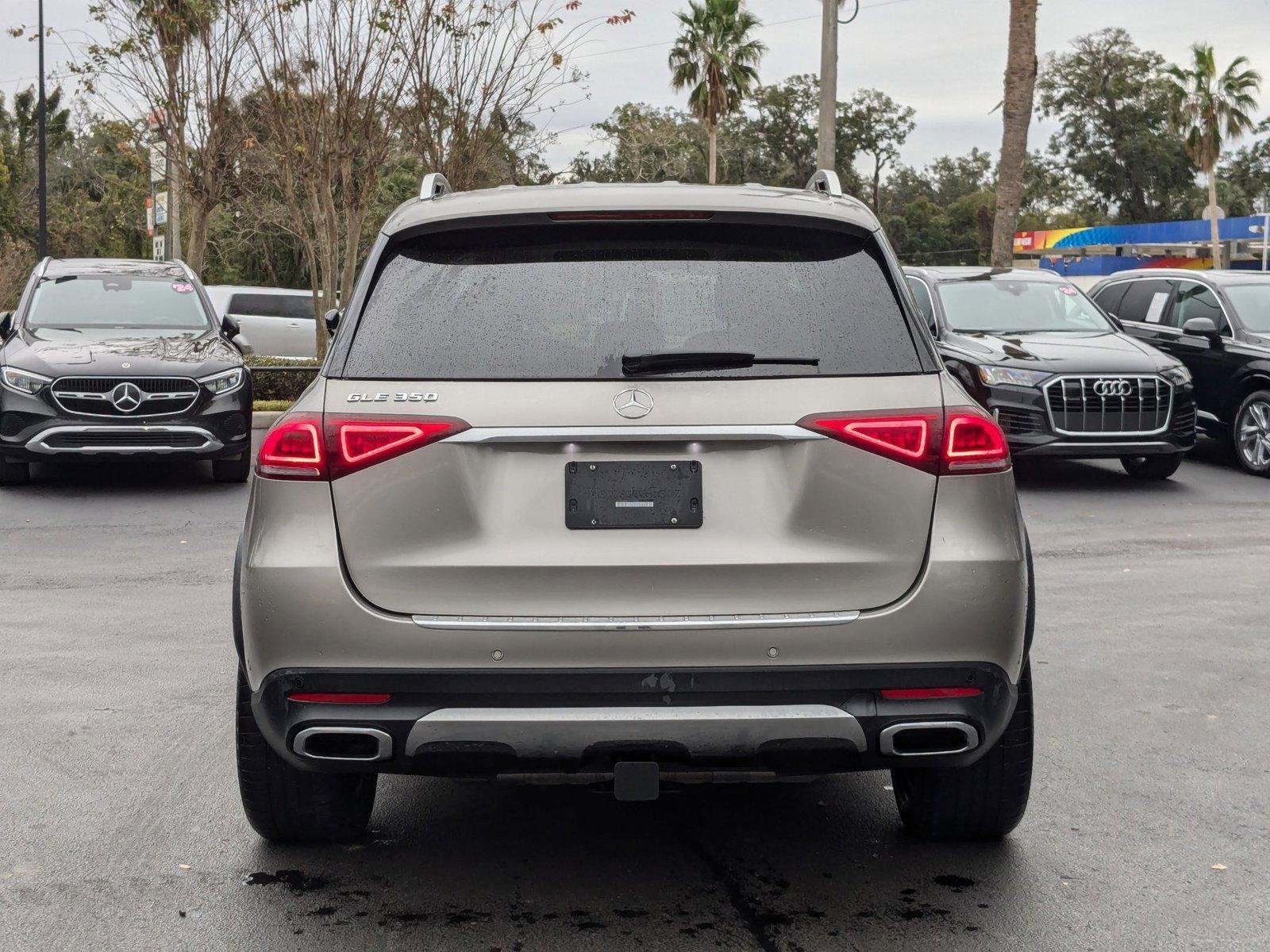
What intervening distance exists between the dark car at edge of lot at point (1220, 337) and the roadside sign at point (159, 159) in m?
12.3

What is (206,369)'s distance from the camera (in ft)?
39.7

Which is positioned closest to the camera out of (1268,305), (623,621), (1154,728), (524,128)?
(623,621)

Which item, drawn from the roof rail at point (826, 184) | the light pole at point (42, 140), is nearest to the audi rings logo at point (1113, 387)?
the roof rail at point (826, 184)

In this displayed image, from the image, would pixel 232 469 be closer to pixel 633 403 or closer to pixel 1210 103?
pixel 633 403

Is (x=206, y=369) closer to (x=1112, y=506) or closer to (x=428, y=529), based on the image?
(x=1112, y=506)

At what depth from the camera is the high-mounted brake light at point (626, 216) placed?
3.75 m

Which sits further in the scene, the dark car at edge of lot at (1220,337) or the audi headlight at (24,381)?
the dark car at edge of lot at (1220,337)

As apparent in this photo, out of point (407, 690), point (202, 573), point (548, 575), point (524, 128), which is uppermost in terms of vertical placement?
point (524, 128)

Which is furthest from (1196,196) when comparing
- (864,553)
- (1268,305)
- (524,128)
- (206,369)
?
(864,553)

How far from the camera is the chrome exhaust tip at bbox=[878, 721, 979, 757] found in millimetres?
3512

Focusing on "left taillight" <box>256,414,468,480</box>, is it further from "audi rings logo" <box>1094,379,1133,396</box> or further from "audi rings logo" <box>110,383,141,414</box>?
"audi rings logo" <box>1094,379,1133,396</box>

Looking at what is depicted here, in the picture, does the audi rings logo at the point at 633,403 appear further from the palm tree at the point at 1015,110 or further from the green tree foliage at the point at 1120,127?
the green tree foliage at the point at 1120,127

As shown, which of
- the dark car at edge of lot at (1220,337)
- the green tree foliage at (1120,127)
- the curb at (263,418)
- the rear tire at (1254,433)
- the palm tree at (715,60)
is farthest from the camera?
the green tree foliage at (1120,127)

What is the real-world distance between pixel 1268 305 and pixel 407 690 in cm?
1287
